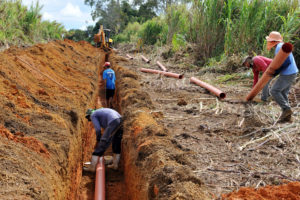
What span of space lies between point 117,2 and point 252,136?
147 ft

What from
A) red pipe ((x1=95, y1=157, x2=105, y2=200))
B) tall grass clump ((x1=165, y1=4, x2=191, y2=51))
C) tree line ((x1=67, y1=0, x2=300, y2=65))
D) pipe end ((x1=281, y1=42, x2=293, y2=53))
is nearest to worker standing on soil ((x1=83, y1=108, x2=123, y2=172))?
red pipe ((x1=95, y1=157, x2=105, y2=200))

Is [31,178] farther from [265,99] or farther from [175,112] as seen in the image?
[265,99]

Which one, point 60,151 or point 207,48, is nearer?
point 60,151

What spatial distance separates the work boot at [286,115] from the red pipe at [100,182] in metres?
3.33

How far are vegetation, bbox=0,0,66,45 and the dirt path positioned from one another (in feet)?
24.7

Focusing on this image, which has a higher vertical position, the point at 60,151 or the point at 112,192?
the point at 60,151

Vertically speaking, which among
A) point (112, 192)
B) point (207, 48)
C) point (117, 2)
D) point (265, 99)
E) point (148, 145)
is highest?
point (117, 2)

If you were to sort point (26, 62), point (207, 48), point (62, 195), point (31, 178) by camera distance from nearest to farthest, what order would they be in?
point (31, 178) → point (62, 195) → point (26, 62) → point (207, 48)

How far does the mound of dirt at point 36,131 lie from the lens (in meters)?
2.48

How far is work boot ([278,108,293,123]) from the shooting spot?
4213 mm

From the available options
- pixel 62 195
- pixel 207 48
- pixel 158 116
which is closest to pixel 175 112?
pixel 158 116

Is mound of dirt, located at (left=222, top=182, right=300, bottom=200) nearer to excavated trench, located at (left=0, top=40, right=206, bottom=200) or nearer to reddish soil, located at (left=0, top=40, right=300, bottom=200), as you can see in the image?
reddish soil, located at (left=0, top=40, right=300, bottom=200)

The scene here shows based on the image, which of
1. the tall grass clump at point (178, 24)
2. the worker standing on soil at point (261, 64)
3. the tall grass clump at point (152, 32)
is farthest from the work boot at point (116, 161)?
the tall grass clump at point (152, 32)

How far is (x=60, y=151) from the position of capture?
3494 millimetres
